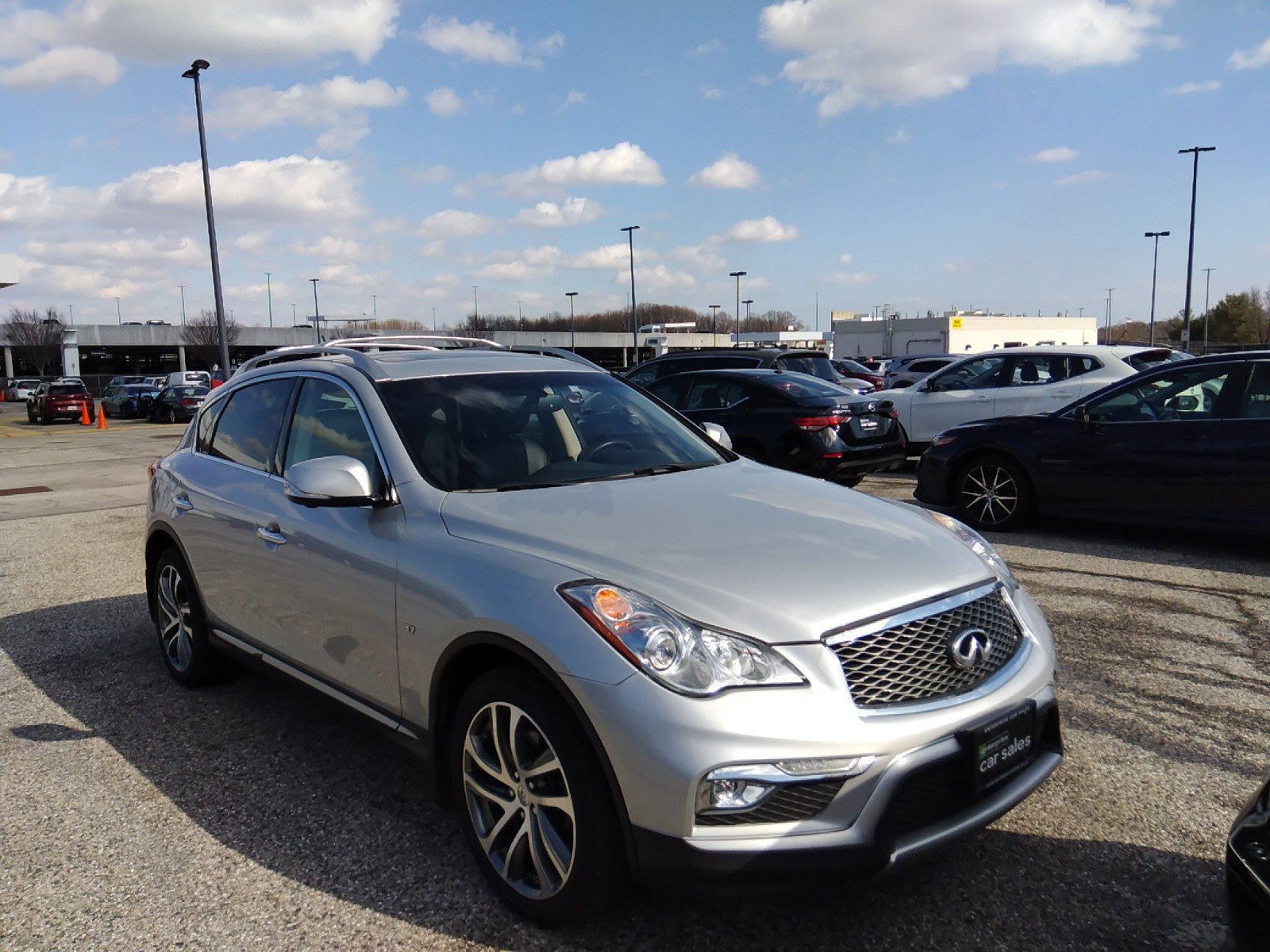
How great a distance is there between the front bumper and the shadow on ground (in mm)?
167

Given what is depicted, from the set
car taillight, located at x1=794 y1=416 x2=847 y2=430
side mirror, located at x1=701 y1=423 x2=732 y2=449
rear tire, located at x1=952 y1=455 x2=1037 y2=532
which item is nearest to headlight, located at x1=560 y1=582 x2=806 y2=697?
side mirror, located at x1=701 y1=423 x2=732 y2=449

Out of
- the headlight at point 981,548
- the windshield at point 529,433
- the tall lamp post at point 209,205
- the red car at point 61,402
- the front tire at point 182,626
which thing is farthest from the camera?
the red car at point 61,402

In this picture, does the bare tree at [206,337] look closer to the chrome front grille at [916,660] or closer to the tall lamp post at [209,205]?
the tall lamp post at [209,205]

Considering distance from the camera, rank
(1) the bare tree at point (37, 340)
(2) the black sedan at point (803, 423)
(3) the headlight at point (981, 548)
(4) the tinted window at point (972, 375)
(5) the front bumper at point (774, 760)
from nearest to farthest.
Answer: (5) the front bumper at point (774, 760)
(3) the headlight at point (981, 548)
(2) the black sedan at point (803, 423)
(4) the tinted window at point (972, 375)
(1) the bare tree at point (37, 340)

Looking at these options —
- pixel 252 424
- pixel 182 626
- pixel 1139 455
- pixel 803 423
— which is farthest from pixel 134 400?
pixel 1139 455

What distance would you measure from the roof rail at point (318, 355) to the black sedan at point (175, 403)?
30336 millimetres

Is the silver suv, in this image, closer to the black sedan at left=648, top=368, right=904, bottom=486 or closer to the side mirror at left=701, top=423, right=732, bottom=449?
the side mirror at left=701, top=423, right=732, bottom=449

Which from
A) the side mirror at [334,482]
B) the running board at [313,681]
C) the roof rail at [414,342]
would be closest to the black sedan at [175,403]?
the roof rail at [414,342]

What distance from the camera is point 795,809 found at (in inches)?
94.0

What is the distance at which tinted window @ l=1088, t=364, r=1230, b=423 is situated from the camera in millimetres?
7395

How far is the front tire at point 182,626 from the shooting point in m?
4.76

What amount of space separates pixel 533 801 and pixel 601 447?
5.23 feet

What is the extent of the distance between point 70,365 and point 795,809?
83.3 meters

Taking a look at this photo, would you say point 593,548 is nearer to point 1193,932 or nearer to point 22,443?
point 1193,932
